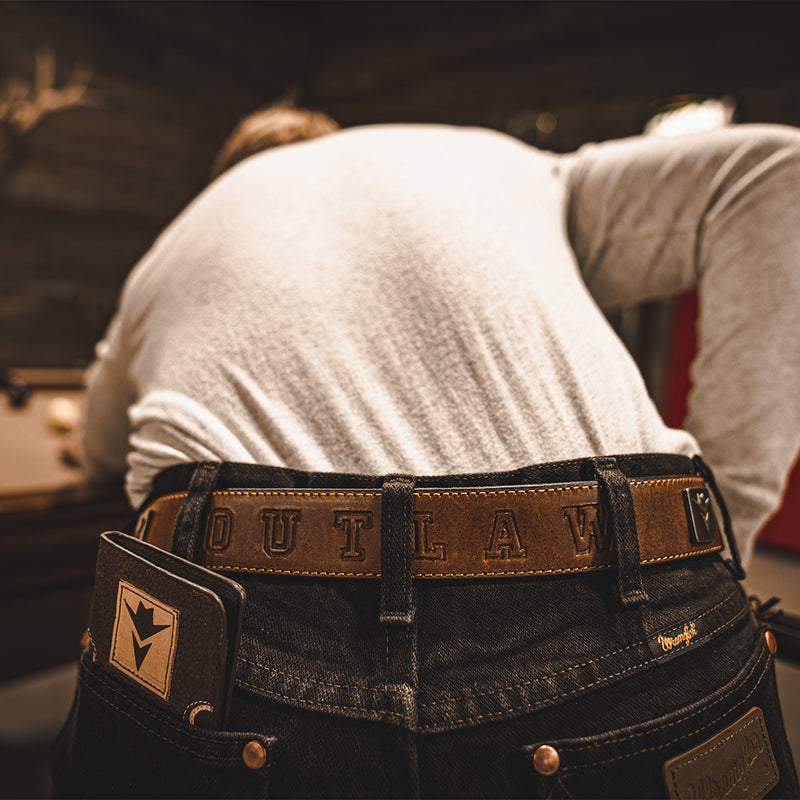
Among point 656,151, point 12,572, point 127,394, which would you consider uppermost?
point 656,151

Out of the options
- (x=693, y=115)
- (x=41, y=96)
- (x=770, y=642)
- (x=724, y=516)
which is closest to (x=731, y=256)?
(x=724, y=516)

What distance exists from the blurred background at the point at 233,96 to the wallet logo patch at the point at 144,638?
→ 4.26 feet

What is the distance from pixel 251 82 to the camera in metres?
4.49

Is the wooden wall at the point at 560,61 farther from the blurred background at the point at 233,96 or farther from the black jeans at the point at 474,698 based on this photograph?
the black jeans at the point at 474,698

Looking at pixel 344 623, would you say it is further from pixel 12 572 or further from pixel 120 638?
pixel 12 572

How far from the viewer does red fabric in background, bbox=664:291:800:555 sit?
3.12ft

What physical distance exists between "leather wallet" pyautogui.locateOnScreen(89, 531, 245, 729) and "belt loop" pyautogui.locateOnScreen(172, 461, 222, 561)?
0.02m

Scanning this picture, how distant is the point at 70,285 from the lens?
3787mm

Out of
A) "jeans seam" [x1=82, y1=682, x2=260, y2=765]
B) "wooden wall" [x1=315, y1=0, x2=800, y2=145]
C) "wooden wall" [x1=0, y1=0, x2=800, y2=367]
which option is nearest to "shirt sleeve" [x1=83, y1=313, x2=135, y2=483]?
"jeans seam" [x1=82, y1=682, x2=260, y2=765]

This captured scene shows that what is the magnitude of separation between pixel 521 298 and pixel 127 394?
0.71m

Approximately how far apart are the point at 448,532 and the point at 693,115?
3.00 metres

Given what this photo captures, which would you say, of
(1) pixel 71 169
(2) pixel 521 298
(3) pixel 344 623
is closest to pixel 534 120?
(1) pixel 71 169

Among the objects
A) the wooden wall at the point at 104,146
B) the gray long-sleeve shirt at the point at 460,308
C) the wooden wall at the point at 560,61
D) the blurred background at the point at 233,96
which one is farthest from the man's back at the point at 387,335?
the wooden wall at the point at 104,146

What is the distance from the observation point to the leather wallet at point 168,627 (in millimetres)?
461
